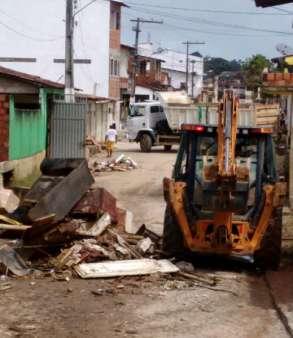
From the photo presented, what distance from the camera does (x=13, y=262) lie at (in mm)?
10188

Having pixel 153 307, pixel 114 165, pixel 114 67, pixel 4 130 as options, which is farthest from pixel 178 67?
pixel 153 307

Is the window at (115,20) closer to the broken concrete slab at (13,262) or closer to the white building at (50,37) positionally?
the white building at (50,37)

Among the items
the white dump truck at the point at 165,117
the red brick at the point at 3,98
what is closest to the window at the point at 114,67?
the white dump truck at the point at 165,117

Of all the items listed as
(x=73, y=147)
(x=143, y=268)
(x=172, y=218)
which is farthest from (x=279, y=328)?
(x=73, y=147)

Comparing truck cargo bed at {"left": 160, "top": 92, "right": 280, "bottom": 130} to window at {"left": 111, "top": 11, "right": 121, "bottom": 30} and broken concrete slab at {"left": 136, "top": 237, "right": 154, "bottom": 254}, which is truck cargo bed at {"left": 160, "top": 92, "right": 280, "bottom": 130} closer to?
window at {"left": 111, "top": 11, "right": 121, "bottom": 30}

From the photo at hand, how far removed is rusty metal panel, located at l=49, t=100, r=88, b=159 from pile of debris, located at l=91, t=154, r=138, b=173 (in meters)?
2.04

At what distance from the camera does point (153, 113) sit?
133 ft

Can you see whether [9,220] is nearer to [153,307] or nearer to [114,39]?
[153,307]

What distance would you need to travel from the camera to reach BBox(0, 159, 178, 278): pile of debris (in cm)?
1018

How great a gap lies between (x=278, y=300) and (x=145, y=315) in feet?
6.05

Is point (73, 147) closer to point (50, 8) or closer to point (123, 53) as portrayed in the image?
point (50, 8)

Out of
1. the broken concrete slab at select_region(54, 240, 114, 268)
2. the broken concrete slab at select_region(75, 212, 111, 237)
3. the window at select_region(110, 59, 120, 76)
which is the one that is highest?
the window at select_region(110, 59, 120, 76)

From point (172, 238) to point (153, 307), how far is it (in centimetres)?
290

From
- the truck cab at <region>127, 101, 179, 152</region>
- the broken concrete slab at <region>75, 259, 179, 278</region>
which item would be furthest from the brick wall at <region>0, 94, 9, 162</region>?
the truck cab at <region>127, 101, 179, 152</region>
